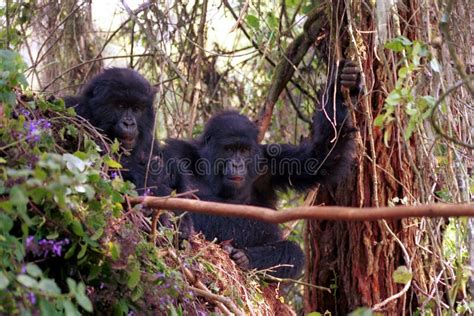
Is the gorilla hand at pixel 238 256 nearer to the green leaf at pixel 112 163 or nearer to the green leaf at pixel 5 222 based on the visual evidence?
the green leaf at pixel 112 163

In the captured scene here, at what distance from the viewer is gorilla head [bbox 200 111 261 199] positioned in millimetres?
5348

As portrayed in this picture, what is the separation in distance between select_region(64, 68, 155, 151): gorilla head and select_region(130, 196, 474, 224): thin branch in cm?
202

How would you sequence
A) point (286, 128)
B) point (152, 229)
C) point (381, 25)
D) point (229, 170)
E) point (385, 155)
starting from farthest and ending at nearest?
point (286, 128) < point (229, 170) < point (385, 155) < point (381, 25) < point (152, 229)

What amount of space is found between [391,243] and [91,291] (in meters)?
2.25

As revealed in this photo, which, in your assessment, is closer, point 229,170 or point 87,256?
point 87,256

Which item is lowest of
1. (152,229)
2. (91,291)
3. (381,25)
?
(91,291)

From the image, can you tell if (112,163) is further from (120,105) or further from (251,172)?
(251,172)

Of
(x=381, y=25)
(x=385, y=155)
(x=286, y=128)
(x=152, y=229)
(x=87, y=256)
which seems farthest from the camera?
(x=286, y=128)

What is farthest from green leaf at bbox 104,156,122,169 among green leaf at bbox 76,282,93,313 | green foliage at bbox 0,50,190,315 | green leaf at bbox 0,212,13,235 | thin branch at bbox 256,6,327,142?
thin branch at bbox 256,6,327,142

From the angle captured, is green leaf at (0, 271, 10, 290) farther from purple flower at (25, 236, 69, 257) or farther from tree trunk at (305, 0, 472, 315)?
tree trunk at (305, 0, 472, 315)

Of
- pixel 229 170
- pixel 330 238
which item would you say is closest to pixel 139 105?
pixel 229 170

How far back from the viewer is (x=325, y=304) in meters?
4.87

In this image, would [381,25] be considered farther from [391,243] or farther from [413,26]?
[391,243]

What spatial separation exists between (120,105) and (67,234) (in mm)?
2061
